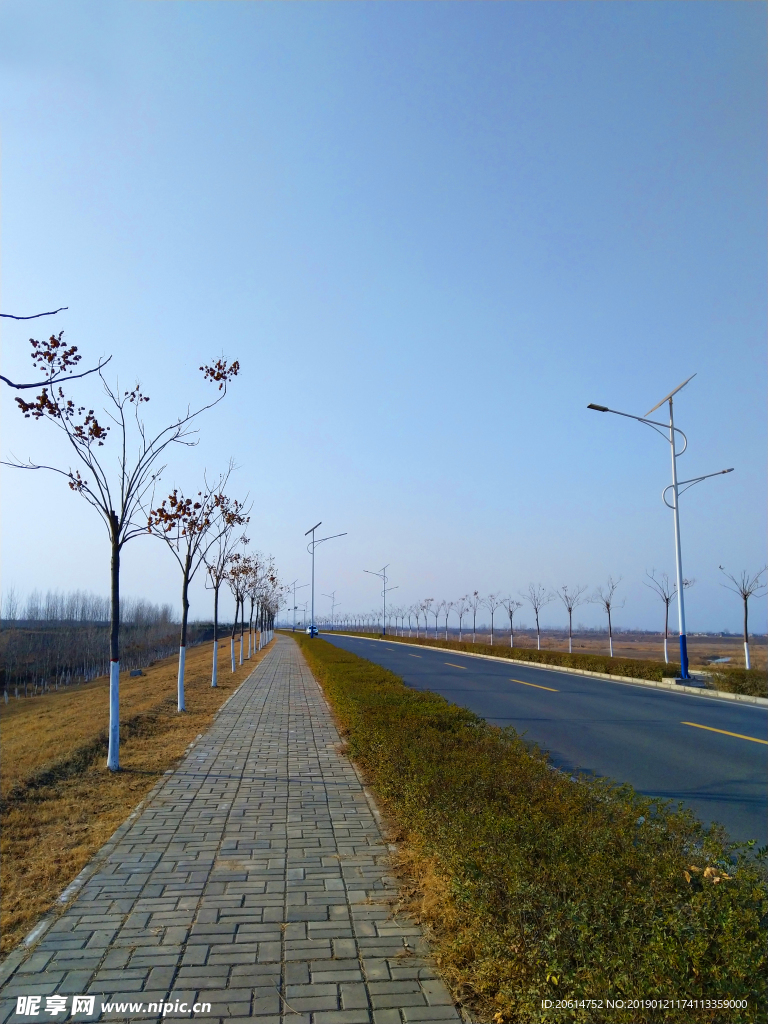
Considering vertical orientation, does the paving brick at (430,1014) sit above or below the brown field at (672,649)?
above

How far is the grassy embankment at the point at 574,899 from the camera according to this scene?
2547mm

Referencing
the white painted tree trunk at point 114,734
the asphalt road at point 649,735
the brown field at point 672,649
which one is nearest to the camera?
the asphalt road at point 649,735

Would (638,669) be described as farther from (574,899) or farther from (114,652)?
(574,899)

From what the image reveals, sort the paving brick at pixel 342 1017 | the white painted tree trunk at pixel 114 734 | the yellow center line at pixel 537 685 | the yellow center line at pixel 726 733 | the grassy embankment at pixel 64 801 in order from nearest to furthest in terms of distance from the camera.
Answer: the paving brick at pixel 342 1017, the grassy embankment at pixel 64 801, the white painted tree trunk at pixel 114 734, the yellow center line at pixel 726 733, the yellow center line at pixel 537 685

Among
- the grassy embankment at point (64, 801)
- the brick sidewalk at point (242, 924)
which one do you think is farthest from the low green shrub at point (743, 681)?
the brick sidewalk at point (242, 924)

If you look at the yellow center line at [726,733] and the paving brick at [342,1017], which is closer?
the paving brick at [342,1017]

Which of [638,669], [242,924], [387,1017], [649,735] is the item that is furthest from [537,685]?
[387,1017]

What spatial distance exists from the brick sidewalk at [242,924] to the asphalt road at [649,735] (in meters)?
3.04

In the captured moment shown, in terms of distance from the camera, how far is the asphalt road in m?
7.28

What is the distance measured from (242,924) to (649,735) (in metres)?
8.52

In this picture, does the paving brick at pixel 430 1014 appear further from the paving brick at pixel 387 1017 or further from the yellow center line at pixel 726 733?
the yellow center line at pixel 726 733

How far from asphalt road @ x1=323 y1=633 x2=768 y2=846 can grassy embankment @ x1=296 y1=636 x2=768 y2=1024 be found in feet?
6.52

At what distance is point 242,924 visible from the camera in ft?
13.0

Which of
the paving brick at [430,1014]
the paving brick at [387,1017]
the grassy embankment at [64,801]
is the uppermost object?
the paving brick at [387,1017]
